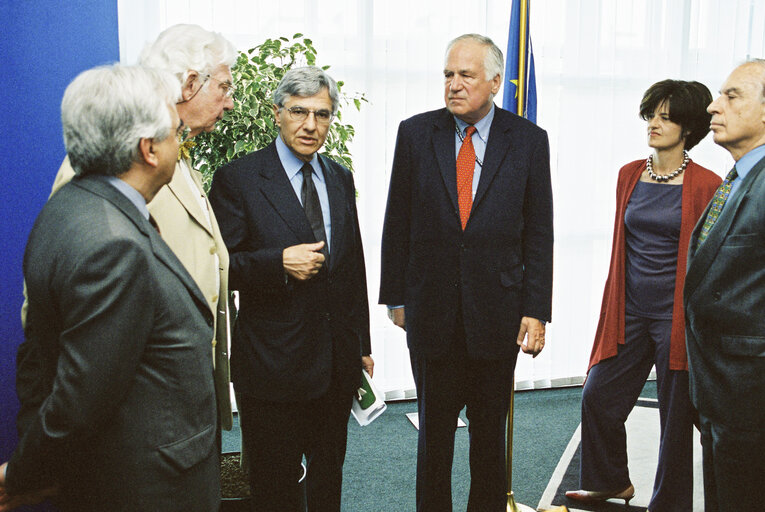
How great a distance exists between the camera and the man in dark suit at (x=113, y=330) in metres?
1.04

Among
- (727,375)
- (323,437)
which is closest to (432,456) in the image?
(323,437)

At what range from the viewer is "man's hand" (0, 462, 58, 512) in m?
1.18

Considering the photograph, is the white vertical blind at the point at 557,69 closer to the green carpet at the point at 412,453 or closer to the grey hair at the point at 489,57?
the green carpet at the point at 412,453

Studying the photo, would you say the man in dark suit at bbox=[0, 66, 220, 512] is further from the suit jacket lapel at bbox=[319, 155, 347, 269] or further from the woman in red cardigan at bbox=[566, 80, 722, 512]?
the woman in red cardigan at bbox=[566, 80, 722, 512]

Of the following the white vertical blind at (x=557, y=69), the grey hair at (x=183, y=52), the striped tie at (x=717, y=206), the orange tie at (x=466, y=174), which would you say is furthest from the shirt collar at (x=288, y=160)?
the white vertical blind at (x=557, y=69)

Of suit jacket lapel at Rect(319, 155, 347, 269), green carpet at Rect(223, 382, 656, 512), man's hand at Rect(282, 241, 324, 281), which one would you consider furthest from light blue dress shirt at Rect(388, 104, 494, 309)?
green carpet at Rect(223, 382, 656, 512)

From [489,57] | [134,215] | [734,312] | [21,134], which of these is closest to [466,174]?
[489,57]

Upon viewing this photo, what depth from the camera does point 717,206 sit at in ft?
6.53

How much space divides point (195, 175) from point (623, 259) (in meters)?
1.73

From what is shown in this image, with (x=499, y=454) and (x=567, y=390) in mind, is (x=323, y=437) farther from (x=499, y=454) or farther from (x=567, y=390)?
(x=567, y=390)

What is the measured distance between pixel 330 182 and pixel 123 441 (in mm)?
1061

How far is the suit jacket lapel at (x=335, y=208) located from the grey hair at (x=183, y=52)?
0.49 metres

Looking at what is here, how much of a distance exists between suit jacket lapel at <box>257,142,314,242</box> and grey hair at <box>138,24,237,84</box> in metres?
0.34

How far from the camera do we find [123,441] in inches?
45.2
